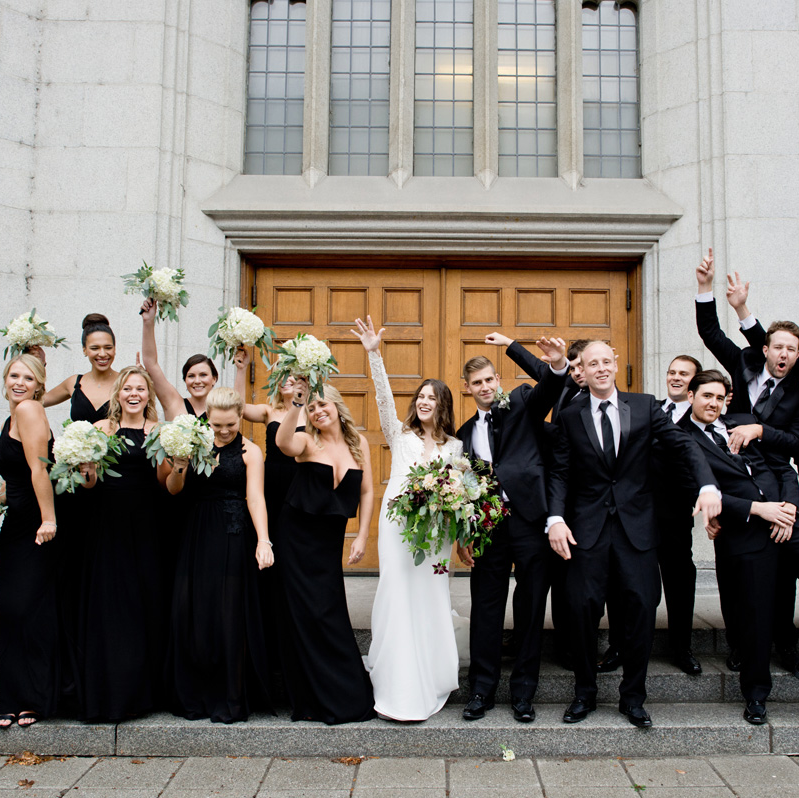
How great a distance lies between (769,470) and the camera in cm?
425

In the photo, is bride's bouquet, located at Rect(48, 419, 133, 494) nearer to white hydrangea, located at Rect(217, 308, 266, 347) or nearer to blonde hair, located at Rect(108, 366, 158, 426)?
blonde hair, located at Rect(108, 366, 158, 426)

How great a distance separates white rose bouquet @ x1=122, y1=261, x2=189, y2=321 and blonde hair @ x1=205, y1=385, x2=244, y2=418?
600 millimetres

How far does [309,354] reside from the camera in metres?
3.77

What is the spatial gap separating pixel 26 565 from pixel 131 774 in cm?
133

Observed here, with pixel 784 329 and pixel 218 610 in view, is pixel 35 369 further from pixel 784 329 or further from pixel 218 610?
pixel 784 329

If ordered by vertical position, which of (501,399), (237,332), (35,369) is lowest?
(501,399)

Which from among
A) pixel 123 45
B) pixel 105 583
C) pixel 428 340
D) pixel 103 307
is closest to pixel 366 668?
pixel 105 583

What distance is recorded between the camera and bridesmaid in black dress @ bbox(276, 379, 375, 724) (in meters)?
4.06

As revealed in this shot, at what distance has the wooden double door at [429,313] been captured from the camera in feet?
22.6

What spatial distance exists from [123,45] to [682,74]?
5.36 m

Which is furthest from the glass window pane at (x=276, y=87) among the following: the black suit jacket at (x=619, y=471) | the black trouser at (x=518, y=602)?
the black trouser at (x=518, y=602)

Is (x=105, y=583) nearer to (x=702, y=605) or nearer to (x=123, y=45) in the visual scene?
(x=702, y=605)

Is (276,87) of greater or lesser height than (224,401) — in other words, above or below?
above

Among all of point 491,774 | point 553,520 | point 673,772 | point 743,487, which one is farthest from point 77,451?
point 743,487
